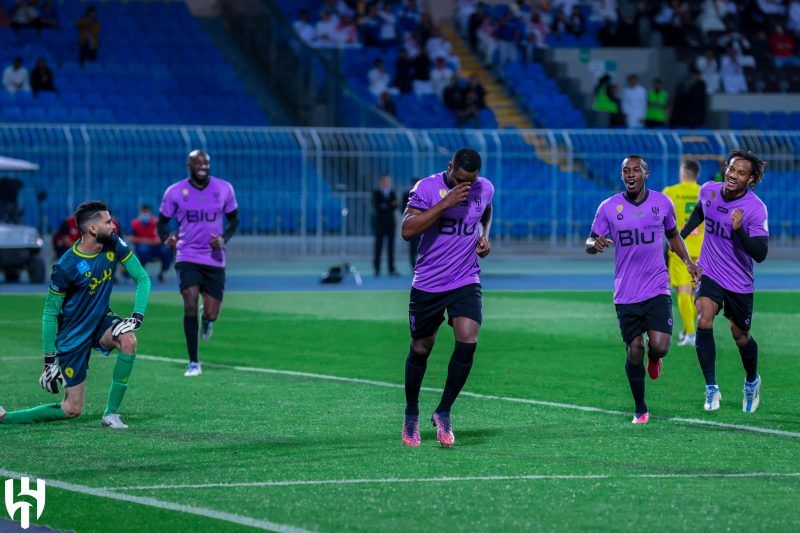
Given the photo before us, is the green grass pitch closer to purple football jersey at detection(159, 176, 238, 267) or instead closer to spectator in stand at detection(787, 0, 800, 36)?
purple football jersey at detection(159, 176, 238, 267)

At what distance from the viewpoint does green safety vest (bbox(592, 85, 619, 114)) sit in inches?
1544

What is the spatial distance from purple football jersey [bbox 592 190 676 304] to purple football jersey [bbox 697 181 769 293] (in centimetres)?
69

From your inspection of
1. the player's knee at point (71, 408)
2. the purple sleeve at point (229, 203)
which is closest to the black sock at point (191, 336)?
the purple sleeve at point (229, 203)

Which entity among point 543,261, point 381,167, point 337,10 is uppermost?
point 337,10

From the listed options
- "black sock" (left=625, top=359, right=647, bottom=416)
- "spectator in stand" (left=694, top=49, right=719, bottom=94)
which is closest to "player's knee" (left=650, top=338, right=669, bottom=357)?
"black sock" (left=625, top=359, right=647, bottom=416)

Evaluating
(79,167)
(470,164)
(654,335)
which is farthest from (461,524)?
(79,167)

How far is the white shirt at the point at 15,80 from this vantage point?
36719 mm

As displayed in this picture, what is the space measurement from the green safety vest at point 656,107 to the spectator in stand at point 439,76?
526 centimetres

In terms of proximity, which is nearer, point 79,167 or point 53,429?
point 53,429

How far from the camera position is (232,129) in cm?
3412

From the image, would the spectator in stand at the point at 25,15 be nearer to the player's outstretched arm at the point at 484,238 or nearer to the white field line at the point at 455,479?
the player's outstretched arm at the point at 484,238

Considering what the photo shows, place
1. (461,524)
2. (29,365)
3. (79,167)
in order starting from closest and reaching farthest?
(461,524) → (29,365) → (79,167)

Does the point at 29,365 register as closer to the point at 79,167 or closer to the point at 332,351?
the point at 332,351

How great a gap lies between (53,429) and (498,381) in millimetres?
4671
